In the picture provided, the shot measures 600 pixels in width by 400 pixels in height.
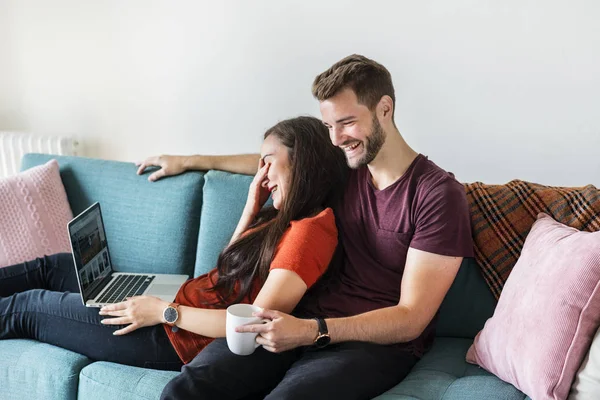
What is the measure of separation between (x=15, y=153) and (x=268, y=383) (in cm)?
204

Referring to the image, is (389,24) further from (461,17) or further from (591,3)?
(591,3)

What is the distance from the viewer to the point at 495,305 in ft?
6.12

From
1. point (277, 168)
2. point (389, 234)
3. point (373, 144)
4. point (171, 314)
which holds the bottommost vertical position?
point (171, 314)

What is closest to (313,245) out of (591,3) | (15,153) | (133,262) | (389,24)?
(133,262)

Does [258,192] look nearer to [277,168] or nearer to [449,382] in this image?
[277,168]

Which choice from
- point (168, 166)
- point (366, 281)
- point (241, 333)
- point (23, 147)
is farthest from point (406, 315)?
point (23, 147)

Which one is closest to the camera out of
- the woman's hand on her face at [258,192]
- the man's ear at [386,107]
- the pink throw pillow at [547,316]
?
the pink throw pillow at [547,316]

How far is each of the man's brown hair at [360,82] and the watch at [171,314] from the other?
693 mm

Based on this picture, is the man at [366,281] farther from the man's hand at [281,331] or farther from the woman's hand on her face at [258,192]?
the woman's hand on her face at [258,192]

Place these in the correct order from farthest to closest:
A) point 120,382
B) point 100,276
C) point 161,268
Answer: point 161,268, point 100,276, point 120,382

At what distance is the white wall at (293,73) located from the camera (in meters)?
2.20

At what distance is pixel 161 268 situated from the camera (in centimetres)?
229

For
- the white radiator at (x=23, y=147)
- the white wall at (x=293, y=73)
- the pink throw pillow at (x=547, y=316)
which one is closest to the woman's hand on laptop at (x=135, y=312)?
the pink throw pillow at (x=547, y=316)

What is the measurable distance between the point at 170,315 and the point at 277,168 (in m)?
0.52
